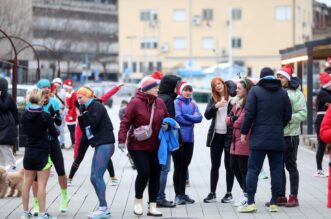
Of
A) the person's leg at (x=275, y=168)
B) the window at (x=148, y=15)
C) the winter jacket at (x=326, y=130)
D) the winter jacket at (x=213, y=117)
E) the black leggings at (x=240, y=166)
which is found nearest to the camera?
the winter jacket at (x=326, y=130)

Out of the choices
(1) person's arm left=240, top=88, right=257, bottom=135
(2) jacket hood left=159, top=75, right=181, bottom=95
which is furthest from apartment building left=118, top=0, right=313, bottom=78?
(1) person's arm left=240, top=88, right=257, bottom=135

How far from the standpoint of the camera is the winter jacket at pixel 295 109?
481 inches

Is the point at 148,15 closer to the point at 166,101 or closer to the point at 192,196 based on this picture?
the point at 192,196

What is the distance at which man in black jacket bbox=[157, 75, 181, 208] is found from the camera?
12398mm

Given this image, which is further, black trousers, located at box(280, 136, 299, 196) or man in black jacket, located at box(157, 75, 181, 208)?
man in black jacket, located at box(157, 75, 181, 208)

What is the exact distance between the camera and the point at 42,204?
11.1 m

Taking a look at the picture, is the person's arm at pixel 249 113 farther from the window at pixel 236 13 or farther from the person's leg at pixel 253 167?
the window at pixel 236 13

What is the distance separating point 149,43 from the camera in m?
94.2

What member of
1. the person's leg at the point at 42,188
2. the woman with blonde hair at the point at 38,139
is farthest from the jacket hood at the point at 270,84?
the person's leg at the point at 42,188

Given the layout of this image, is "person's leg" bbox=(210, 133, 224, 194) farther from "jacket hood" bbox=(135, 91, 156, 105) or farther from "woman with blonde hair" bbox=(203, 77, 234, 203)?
"jacket hood" bbox=(135, 91, 156, 105)

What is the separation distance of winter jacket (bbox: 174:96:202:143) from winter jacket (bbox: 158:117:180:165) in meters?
1.17

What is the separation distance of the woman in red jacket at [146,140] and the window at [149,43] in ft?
272

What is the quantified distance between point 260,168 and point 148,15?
8209 cm

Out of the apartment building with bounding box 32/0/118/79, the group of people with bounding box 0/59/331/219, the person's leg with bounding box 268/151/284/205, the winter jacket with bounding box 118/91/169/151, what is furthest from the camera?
the apartment building with bounding box 32/0/118/79
